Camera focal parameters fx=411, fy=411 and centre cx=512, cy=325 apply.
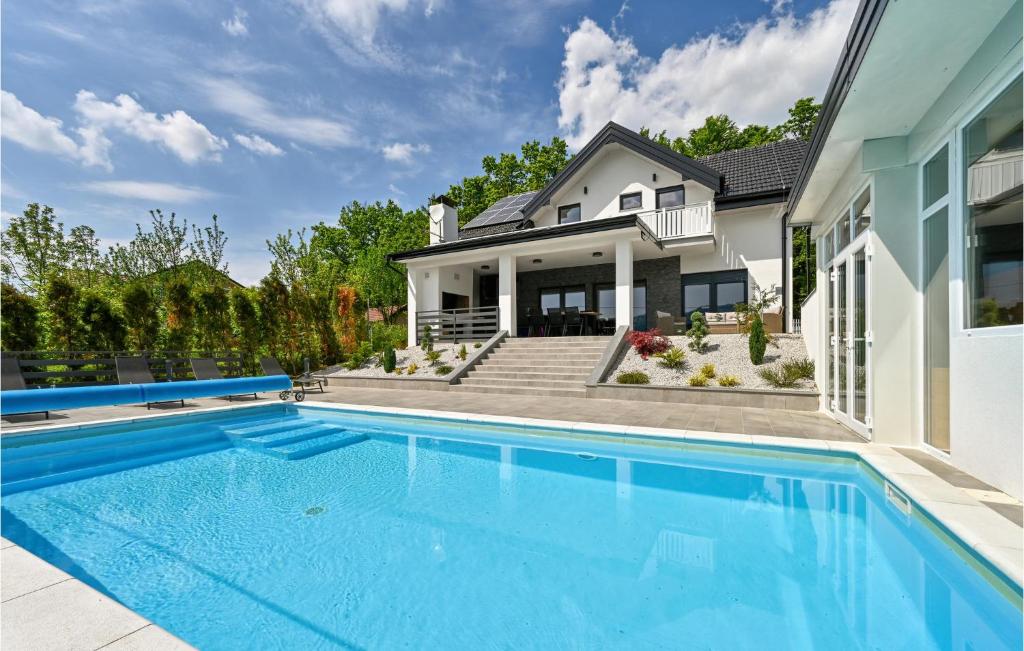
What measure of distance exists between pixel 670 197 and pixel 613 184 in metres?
2.34

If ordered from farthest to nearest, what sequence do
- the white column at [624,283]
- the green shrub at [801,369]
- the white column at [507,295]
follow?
the white column at [507,295] < the white column at [624,283] < the green shrub at [801,369]

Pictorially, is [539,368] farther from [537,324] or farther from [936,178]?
[936,178]

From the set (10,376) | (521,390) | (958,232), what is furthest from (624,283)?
(10,376)

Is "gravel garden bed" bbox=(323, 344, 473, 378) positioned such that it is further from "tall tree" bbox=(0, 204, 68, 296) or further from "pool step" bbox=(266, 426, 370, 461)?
"tall tree" bbox=(0, 204, 68, 296)

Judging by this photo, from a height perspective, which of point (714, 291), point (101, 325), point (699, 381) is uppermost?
point (714, 291)

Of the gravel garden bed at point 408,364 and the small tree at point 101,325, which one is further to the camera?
the gravel garden bed at point 408,364

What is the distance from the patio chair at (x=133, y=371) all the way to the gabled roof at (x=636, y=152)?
13808 millimetres

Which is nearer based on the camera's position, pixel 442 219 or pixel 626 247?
pixel 626 247

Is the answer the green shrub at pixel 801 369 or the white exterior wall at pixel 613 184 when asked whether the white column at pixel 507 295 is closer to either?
the white exterior wall at pixel 613 184

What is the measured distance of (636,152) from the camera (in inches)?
623

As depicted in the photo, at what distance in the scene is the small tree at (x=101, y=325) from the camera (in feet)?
34.8

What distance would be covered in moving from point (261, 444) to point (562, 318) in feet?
33.1

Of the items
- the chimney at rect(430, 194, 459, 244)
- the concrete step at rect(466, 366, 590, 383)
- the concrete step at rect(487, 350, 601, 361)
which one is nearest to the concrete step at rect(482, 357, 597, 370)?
the concrete step at rect(487, 350, 601, 361)

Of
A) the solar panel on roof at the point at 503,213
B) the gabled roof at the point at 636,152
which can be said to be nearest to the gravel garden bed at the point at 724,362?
the gabled roof at the point at 636,152
